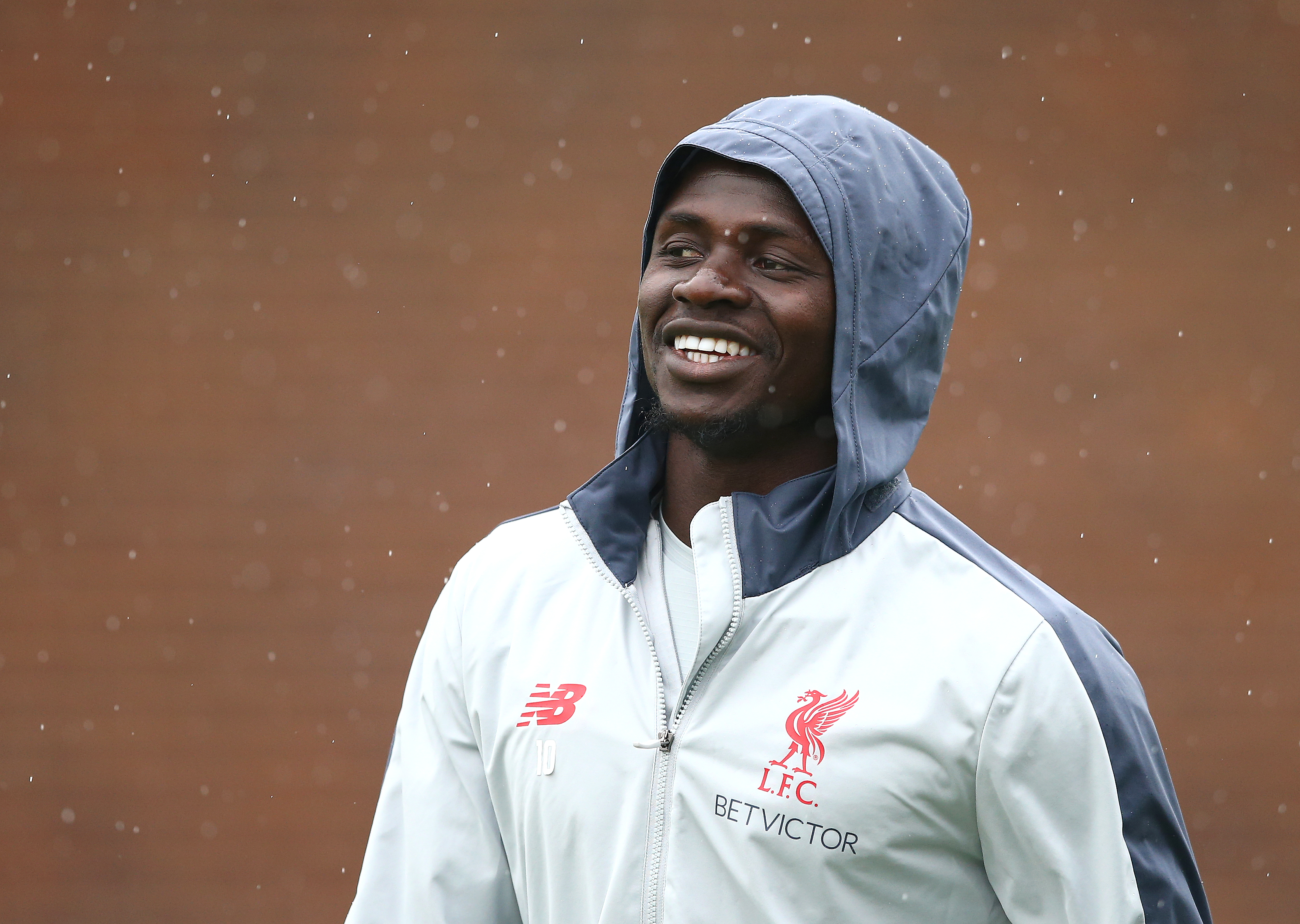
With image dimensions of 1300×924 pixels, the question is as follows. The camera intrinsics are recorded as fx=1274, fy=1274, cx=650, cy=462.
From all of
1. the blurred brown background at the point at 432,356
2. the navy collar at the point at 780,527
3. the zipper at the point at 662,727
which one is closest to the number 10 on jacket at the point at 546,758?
the zipper at the point at 662,727

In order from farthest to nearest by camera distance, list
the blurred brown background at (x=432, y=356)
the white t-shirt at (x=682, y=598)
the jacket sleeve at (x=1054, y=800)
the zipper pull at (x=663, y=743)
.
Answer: the blurred brown background at (x=432, y=356)
the white t-shirt at (x=682, y=598)
the zipper pull at (x=663, y=743)
the jacket sleeve at (x=1054, y=800)

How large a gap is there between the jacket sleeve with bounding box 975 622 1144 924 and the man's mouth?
0.56 meters

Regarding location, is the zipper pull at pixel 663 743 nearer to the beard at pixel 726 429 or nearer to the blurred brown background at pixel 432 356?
the beard at pixel 726 429

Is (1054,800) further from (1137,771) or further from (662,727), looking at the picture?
(662,727)

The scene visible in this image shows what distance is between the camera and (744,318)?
1.76m

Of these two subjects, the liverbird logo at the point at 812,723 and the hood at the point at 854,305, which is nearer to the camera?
the liverbird logo at the point at 812,723

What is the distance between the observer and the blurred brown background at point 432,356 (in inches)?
169

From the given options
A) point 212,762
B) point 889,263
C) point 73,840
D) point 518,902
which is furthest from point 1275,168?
point 73,840

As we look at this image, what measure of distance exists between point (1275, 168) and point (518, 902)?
3.71 meters

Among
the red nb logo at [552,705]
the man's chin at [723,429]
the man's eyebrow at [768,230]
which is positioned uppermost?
the man's eyebrow at [768,230]

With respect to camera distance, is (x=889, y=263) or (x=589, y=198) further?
(x=589, y=198)

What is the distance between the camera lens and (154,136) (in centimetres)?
437

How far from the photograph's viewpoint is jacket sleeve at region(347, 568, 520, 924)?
185 centimetres

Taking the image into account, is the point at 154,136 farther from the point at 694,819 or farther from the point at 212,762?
the point at 694,819
